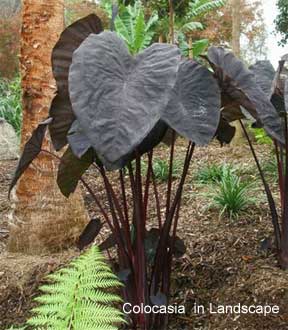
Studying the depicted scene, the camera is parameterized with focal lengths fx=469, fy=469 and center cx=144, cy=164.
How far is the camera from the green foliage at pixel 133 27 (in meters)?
7.74

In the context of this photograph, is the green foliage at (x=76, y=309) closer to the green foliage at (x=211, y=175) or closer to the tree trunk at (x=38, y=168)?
the tree trunk at (x=38, y=168)

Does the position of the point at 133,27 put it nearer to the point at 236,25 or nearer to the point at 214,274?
the point at 236,25

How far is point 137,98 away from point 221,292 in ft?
4.10

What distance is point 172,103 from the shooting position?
153 cm

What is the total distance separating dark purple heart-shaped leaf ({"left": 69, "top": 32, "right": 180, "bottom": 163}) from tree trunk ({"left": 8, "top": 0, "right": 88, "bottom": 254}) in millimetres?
1315

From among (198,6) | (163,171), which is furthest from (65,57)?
(198,6)

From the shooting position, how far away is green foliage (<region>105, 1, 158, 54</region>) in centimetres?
774

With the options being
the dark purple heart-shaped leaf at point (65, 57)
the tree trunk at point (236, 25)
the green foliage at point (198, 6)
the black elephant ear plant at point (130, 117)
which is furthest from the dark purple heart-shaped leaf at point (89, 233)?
the green foliage at point (198, 6)

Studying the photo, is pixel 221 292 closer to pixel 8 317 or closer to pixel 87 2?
pixel 8 317

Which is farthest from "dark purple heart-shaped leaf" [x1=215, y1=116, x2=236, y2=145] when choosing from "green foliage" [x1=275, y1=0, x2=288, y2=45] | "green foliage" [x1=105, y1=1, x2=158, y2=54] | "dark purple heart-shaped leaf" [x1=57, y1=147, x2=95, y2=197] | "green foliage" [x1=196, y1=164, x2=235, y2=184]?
"green foliage" [x1=275, y1=0, x2=288, y2=45]

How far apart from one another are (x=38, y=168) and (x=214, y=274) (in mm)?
1166

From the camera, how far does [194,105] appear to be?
1574 millimetres

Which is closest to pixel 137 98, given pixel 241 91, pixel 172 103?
pixel 172 103

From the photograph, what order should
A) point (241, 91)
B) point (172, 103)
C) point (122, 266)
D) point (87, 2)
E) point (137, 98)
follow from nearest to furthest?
point (137, 98), point (172, 103), point (241, 91), point (122, 266), point (87, 2)
